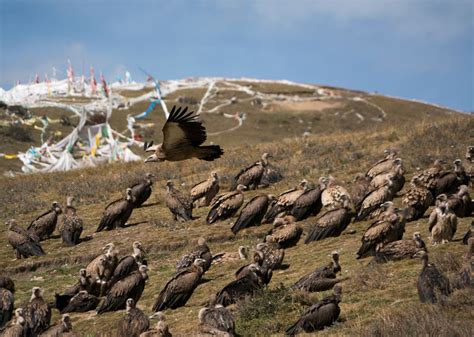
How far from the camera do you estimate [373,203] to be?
15773mm

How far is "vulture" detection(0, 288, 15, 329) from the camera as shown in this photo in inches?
485

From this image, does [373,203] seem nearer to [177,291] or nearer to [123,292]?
[177,291]

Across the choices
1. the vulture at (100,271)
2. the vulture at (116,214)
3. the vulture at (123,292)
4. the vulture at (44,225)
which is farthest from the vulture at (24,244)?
the vulture at (123,292)

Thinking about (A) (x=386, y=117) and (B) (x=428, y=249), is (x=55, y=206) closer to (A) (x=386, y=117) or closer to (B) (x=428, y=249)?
(B) (x=428, y=249)

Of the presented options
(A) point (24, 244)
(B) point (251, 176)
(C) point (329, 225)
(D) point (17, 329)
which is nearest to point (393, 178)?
(C) point (329, 225)

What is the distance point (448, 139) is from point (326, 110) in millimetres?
63184

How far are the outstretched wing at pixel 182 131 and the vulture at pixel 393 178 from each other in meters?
6.51

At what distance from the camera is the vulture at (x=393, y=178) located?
16953mm

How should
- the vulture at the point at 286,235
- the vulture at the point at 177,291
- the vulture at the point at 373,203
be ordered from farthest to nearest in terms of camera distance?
the vulture at the point at 373,203 → the vulture at the point at 286,235 → the vulture at the point at 177,291

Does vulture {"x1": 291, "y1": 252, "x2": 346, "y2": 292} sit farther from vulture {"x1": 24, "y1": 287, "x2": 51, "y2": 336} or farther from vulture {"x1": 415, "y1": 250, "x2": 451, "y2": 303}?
vulture {"x1": 24, "y1": 287, "x2": 51, "y2": 336}

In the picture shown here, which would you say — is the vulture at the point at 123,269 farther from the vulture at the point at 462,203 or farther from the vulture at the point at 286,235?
the vulture at the point at 462,203

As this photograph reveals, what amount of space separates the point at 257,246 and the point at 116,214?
7.03m

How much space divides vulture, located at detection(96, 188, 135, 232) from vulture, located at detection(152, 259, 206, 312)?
23.3 feet

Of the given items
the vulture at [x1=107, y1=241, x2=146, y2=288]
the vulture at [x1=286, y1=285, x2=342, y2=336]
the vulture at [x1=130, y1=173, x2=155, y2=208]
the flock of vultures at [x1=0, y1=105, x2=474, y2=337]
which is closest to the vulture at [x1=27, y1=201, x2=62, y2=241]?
the flock of vultures at [x1=0, y1=105, x2=474, y2=337]
